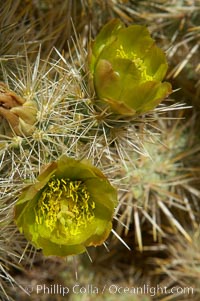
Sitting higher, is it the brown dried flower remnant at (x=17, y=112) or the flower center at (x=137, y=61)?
the flower center at (x=137, y=61)

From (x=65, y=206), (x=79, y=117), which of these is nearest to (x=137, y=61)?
(x=79, y=117)

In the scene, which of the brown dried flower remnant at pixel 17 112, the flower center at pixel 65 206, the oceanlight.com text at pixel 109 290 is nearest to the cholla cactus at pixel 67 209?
the flower center at pixel 65 206

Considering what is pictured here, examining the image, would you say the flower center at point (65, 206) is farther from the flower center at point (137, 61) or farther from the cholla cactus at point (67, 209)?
the flower center at point (137, 61)

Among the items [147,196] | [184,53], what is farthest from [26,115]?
[184,53]

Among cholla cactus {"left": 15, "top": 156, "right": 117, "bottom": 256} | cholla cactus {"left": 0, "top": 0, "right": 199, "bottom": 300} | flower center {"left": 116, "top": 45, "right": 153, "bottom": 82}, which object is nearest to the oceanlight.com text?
→ cholla cactus {"left": 0, "top": 0, "right": 199, "bottom": 300}

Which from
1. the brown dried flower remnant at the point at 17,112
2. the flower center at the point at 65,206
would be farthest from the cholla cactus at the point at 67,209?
the brown dried flower remnant at the point at 17,112

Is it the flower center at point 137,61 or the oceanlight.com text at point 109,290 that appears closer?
the flower center at point 137,61

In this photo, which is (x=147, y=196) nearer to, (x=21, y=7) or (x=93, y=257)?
(x=93, y=257)

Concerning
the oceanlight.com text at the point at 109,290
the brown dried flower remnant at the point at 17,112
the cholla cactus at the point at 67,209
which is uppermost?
the brown dried flower remnant at the point at 17,112

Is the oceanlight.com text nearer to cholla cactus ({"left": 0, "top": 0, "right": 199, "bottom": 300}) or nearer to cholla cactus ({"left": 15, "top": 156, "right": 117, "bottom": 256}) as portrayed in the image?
cholla cactus ({"left": 0, "top": 0, "right": 199, "bottom": 300})
